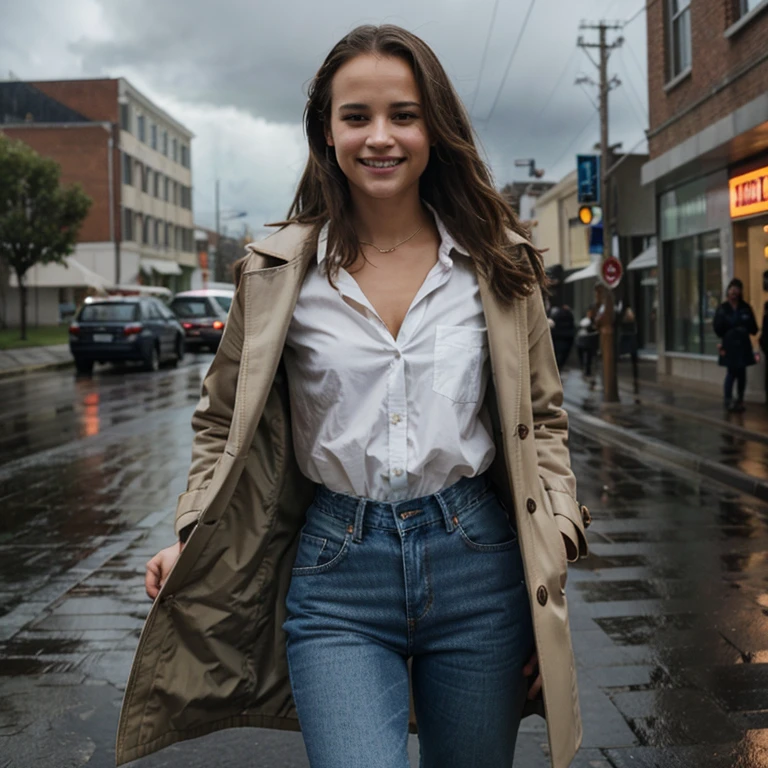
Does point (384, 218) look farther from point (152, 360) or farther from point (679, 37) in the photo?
point (152, 360)

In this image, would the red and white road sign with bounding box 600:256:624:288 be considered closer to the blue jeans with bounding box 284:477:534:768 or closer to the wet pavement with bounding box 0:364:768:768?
the wet pavement with bounding box 0:364:768:768

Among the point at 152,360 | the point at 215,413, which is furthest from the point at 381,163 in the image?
the point at 152,360

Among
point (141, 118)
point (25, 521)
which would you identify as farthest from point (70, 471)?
point (141, 118)

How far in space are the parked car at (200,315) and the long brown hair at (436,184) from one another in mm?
28207

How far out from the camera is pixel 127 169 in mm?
58469

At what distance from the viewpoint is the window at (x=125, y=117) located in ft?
191

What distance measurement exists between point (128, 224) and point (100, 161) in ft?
13.1

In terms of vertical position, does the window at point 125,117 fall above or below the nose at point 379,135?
above

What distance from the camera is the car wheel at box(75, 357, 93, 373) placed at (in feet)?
76.6

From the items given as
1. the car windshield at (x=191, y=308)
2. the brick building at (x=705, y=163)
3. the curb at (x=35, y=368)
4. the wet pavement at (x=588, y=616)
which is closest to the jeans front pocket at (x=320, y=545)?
the wet pavement at (x=588, y=616)

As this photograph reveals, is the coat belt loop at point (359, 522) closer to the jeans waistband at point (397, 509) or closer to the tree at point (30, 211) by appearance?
the jeans waistband at point (397, 509)

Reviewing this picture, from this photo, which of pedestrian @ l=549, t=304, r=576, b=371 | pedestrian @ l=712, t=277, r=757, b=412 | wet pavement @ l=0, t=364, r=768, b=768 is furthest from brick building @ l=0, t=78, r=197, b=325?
wet pavement @ l=0, t=364, r=768, b=768

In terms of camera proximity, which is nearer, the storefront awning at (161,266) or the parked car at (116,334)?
the parked car at (116,334)

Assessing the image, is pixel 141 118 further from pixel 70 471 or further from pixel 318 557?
pixel 318 557
